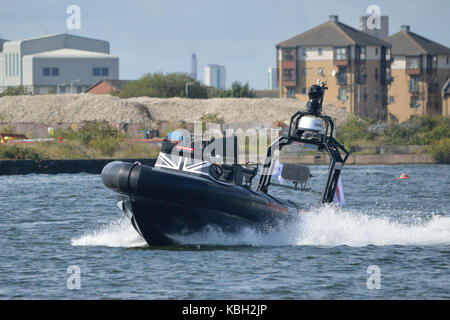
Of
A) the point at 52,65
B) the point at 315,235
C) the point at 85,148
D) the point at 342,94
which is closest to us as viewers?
the point at 315,235

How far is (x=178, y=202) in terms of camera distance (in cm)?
1551

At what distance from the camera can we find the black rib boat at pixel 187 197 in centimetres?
1536

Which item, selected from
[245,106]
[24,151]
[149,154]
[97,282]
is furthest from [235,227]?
[245,106]

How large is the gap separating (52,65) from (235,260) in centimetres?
→ 10907

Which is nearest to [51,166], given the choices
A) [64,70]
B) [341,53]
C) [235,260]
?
[235,260]

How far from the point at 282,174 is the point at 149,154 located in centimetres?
3275

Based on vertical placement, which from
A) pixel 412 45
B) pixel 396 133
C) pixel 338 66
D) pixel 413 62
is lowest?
pixel 396 133

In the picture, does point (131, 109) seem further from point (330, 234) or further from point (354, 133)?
point (330, 234)

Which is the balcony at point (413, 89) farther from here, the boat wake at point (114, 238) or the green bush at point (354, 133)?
the boat wake at point (114, 238)

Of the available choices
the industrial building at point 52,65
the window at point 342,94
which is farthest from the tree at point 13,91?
the window at point 342,94

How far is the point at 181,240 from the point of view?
1619 centimetres

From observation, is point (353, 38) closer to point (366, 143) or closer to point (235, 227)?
point (366, 143)

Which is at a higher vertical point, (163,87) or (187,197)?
(163,87)

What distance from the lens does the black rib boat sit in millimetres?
15359
